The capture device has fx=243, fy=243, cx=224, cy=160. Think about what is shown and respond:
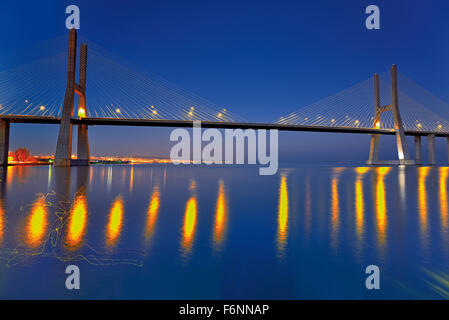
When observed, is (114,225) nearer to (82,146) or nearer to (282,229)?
(282,229)

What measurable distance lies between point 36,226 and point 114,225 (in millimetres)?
1385

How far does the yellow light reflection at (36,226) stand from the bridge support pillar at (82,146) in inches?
1114

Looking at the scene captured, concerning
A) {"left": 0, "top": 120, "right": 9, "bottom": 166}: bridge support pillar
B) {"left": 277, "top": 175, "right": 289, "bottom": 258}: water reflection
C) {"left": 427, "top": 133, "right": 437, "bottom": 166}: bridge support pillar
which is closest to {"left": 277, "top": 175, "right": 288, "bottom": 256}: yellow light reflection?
{"left": 277, "top": 175, "right": 289, "bottom": 258}: water reflection

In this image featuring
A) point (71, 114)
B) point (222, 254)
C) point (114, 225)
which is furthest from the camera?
point (71, 114)

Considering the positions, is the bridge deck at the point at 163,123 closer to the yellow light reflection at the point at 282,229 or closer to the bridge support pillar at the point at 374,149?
the bridge support pillar at the point at 374,149

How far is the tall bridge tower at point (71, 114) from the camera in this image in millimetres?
26875

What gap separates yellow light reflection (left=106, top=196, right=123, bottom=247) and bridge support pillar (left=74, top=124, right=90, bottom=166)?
2915cm

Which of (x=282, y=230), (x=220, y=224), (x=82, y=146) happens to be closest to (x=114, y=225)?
(x=220, y=224)

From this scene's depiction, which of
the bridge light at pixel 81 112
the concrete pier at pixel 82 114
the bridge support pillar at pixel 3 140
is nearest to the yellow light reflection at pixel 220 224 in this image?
the concrete pier at pixel 82 114

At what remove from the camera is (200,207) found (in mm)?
7027

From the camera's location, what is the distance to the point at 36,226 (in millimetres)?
4559

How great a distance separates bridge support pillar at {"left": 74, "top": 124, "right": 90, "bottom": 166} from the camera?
1225 inches

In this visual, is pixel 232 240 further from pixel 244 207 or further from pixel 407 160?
pixel 407 160
